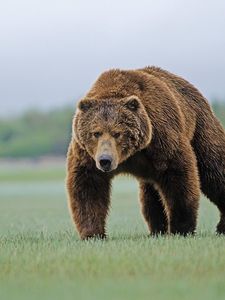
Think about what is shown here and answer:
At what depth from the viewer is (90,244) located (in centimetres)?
650

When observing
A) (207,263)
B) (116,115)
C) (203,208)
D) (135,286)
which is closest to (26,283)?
(135,286)

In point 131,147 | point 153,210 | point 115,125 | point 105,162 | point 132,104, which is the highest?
point 132,104

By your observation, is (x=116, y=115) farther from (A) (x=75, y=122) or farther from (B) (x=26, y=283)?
(B) (x=26, y=283)

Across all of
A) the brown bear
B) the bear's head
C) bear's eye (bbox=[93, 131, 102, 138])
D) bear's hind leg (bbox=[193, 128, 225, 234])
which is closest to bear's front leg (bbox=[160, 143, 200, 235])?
the brown bear

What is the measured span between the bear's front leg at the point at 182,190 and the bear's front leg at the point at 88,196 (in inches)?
19.4

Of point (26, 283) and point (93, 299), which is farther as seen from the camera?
point (26, 283)

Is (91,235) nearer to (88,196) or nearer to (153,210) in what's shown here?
(88,196)

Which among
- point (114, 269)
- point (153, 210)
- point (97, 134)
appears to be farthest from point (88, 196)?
point (114, 269)

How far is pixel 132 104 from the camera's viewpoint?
6.94m

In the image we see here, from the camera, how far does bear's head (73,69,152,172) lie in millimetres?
6879

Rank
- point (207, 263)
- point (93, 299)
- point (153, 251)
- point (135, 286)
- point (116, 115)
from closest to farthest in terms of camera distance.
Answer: point (93, 299)
point (135, 286)
point (207, 263)
point (153, 251)
point (116, 115)

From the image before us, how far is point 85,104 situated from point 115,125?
283mm

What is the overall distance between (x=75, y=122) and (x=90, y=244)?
1.11 meters

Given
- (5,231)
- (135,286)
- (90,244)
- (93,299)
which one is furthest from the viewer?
(5,231)
